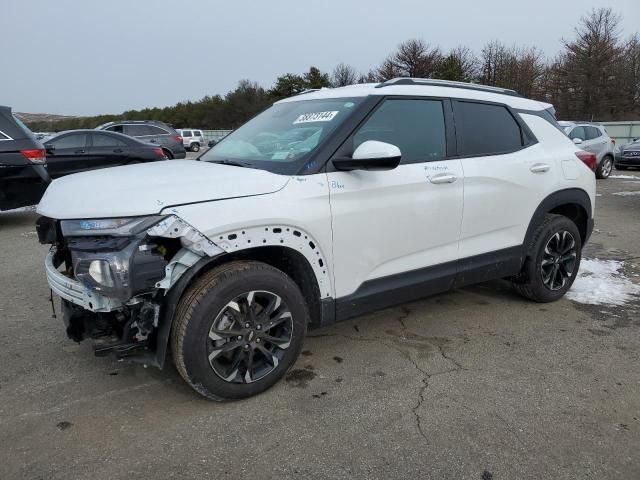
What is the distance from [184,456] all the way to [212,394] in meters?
0.40

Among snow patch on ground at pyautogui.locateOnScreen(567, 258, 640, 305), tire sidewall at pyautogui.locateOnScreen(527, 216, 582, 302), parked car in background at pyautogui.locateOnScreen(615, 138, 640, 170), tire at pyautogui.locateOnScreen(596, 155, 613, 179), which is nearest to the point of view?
tire sidewall at pyautogui.locateOnScreen(527, 216, 582, 302)

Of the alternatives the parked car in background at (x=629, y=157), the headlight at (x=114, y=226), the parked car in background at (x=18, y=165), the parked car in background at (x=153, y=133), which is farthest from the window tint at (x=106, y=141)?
the parked car in background at (x=629, y=157)

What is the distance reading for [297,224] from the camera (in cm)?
294

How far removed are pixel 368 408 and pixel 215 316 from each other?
101 centimetres

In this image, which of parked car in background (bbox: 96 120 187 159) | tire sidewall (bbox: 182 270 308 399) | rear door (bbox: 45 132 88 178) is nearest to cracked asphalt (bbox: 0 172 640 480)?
tire sidewall (bbox: 182 270 308 399)

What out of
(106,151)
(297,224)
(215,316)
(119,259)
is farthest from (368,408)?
(106,151)

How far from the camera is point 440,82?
3.98 m

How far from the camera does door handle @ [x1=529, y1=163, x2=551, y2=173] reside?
4184 mm

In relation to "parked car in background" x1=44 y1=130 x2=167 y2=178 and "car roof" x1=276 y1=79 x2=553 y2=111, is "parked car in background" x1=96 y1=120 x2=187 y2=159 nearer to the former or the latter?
"parked car in background" x1=44 y1=130 x2=167 y2=178

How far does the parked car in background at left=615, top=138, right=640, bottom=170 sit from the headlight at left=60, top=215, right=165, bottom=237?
61.1 feet

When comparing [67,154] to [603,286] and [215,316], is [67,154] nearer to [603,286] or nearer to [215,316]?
[215,316]

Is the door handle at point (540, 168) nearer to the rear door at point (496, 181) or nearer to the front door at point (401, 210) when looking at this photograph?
the rear door at point (496, 181)

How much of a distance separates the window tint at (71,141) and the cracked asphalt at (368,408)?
309 inches

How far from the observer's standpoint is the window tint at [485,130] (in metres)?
3.84
